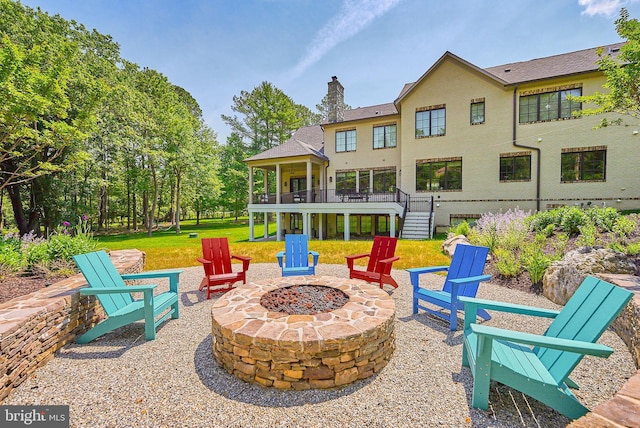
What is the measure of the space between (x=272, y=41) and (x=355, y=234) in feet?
37.3

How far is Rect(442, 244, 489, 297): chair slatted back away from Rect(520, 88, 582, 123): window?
12814 millimetres

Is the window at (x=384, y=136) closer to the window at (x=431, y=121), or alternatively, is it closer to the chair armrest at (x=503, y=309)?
the window at (x=431, y=121)

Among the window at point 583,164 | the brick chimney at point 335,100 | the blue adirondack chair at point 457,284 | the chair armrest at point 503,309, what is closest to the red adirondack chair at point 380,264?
the blue adirondack chair at point 457,284

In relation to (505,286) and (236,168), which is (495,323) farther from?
(236,168)

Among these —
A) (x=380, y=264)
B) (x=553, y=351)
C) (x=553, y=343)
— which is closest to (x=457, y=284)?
(x=553, y=351)

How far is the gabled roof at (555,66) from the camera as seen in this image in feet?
40.7

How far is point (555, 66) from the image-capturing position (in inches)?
523

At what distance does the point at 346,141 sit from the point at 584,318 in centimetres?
1606

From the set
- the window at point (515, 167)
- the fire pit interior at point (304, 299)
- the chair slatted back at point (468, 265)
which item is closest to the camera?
the fire pit interior at point (304, 299)

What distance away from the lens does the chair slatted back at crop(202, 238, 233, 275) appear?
18.5 feet

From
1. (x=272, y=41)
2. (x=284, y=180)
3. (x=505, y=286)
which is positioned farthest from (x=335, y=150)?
(x=505, y=286)

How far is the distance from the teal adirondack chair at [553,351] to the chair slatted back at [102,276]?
4305mm

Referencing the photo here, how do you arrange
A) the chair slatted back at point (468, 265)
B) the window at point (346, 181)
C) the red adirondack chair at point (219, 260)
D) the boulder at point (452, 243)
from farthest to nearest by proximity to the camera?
the window at point (346, 181) → the boulder at point (452, 243) → the red adirondack chair at point (219, 260) → the chair slatted back at point (468, 265)

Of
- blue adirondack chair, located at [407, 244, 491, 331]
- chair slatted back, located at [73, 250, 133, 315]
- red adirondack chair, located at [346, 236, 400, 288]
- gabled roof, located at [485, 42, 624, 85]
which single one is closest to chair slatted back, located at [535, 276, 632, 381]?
blue adirondack chair, located at [407, 244, 491, 331]
